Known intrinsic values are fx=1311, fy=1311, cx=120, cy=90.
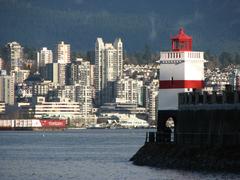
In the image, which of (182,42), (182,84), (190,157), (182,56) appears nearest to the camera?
(190,157)

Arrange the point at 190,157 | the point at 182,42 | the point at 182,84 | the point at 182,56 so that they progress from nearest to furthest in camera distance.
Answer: the point at 190,157
the point at 182,84
the point at 182,56
the point at 182,42

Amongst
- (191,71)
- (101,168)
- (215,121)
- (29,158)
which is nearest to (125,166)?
(101,168)

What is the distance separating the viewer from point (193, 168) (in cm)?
4728

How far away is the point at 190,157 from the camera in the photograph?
4803 centimetres

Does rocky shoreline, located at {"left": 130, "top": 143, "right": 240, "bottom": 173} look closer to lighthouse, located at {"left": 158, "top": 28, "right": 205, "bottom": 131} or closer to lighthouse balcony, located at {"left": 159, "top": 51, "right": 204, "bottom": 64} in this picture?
lighthouse, located at {"left": 158, "top": 28, "right": 205, "bottom": 131}

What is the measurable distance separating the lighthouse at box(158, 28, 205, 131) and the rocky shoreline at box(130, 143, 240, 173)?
1759 millimetres

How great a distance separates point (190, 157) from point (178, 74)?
568 cm

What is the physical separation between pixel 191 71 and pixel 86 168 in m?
7.49

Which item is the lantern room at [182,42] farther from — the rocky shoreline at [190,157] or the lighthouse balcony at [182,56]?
the rocky shoreline at [190,157]

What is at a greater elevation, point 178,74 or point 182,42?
point 182,42

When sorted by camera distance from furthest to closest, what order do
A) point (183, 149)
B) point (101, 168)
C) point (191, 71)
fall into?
point (101, 168), point (191, 71), point (183, 149)

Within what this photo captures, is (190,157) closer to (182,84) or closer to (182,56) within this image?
(182,84)

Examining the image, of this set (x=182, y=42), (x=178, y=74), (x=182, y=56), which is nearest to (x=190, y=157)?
(x=178, y=74)

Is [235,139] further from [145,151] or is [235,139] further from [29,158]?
[29,158]
